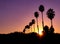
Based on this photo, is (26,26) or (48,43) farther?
(26,26)

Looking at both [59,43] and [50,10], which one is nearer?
[59,43]

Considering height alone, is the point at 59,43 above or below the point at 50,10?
below

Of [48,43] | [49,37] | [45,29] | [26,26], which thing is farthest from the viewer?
[26,26]

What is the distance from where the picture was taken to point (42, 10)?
111m

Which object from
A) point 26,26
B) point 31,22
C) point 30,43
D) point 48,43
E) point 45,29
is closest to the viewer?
point 48,43

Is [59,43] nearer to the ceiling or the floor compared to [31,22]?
nearer to the floor

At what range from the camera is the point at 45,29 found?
106312mm

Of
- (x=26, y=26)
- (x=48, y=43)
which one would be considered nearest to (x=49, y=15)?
(x=48, y=43)

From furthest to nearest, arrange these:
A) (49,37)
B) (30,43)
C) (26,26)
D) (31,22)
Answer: (26,26) → (31,22) → (49,37) → (30,43)

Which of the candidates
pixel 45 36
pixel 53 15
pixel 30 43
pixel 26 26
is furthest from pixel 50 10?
pixel 26 26

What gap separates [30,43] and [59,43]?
12644mm

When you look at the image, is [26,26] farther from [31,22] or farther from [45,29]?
[45,29]

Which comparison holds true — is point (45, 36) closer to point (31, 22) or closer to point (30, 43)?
point (30, 43)

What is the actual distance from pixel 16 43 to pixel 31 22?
67690 mm
